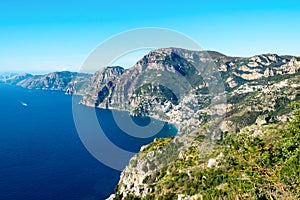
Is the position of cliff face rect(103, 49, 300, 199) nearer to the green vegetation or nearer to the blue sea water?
the green vegetation

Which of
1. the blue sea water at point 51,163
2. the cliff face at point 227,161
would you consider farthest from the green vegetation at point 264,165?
the blue sea water at point 51,163

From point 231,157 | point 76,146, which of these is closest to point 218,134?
point 76,146

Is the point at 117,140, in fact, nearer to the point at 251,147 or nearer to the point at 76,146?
the point at 76,146

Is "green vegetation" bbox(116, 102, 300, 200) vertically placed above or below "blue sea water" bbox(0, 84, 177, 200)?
below

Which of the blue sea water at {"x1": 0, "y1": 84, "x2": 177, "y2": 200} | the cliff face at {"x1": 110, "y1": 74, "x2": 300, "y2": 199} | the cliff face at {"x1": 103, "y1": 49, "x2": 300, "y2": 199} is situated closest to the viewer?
the cliff face at {"x1": 110, "y1": 74, "x2": 300, "y2": 199}

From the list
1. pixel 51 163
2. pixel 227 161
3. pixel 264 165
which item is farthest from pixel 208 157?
pixel 264 165

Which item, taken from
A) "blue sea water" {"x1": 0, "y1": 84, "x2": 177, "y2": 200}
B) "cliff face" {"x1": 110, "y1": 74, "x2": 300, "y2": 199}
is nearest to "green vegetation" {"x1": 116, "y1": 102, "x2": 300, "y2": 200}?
"cliff face" {"x1": 110, "y1": 74, "x2": 300, "y2": 199}

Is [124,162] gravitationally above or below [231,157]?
above

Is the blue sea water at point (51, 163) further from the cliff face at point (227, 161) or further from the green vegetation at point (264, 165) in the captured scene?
the green vegetation at point (264, 165)
